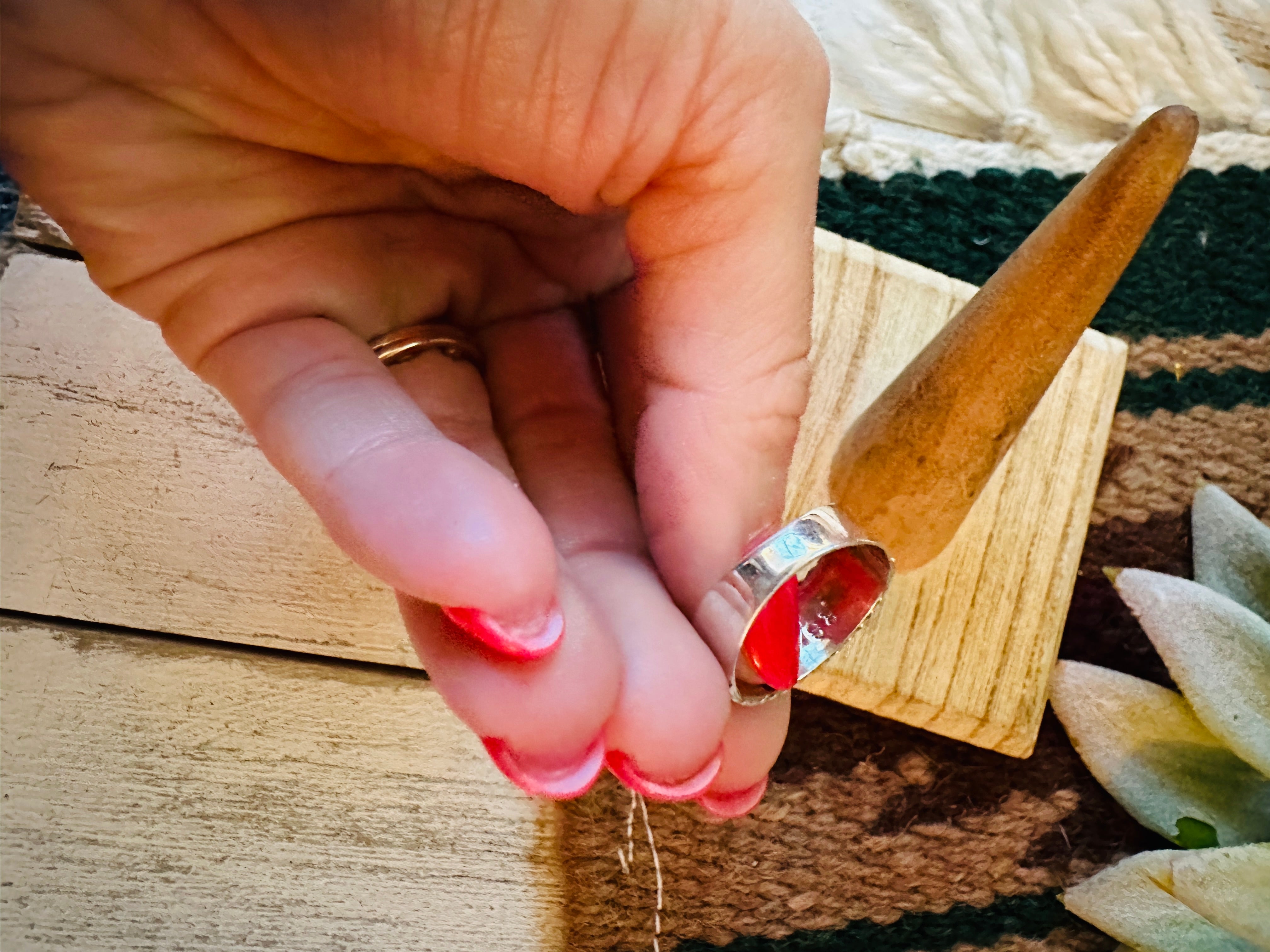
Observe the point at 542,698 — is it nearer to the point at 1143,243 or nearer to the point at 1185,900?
the point at 1185,900

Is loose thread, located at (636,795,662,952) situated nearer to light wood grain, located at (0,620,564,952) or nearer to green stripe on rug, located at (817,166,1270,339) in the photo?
light wood grain, located at (0,620,564,952)

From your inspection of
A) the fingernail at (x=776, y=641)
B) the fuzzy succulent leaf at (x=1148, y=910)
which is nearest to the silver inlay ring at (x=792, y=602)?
the fingernail at (x=776, y=641)

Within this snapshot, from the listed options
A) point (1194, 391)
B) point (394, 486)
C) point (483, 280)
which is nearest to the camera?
point (394, 486)

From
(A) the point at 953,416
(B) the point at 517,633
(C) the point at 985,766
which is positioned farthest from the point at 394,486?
(C) the point at 985,766

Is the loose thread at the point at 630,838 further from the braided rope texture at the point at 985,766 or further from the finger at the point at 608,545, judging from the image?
the finger at the point at 608,545

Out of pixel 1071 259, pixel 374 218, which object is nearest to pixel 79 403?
pixel 374 218

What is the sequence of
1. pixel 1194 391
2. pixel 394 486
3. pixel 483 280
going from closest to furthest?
pixel 394 486
pixel 483 280
pixel 1194 391
